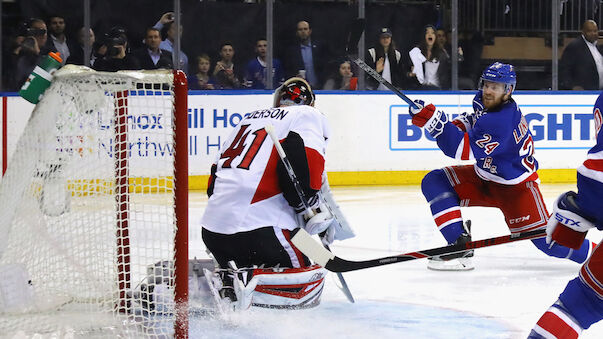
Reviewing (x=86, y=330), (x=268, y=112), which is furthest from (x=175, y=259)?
(x=268, y=112)

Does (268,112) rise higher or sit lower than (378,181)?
higher

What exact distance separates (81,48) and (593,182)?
5.62m

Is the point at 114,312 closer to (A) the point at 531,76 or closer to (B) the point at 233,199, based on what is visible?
(B) the point at 233,199

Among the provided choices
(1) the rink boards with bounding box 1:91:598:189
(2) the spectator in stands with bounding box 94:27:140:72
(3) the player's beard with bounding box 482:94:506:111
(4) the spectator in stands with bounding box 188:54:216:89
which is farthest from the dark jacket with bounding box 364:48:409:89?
(3) the player's beard with bounding box 482:94:506:111

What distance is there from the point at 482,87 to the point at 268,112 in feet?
3.65

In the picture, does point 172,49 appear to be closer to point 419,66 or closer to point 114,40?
point 114,40

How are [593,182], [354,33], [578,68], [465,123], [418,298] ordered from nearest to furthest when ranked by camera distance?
1. [593,182]
2. [418,298]
3. [465,123]
4. [354,33]
5. [578,68]

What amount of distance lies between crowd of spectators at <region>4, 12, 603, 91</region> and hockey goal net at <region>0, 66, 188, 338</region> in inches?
175

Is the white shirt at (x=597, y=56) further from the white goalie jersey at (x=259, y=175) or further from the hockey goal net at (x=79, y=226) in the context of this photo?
the hockey goal net at (x=79, y=226)

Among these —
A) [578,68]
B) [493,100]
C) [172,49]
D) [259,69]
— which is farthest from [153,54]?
[493,100]

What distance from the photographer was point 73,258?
2666 mm

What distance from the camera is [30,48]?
7082 mm

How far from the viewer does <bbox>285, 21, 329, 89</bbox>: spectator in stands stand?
755cm

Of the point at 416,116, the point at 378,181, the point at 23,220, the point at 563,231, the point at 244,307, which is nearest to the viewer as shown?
the point at 563,231
